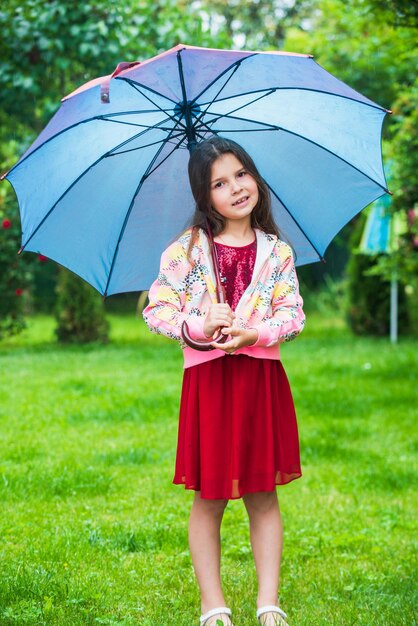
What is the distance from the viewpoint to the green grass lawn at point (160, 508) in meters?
3.04

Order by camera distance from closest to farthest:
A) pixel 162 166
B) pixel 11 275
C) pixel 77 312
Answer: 1. pixel 162 166
2. pixel 11 275
3. pixel 77 312

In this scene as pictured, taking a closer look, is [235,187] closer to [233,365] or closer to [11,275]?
[233,365]

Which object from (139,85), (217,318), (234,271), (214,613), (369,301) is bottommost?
(214,613)

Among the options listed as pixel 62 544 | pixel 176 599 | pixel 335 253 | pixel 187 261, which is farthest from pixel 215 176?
pixel 335 253

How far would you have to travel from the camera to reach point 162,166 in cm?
298

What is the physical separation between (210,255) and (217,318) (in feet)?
0.93

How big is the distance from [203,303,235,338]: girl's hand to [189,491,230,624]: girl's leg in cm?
57

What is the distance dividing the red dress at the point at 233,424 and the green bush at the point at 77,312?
7.88 m

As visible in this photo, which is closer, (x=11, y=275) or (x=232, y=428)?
(x=232, y=428)

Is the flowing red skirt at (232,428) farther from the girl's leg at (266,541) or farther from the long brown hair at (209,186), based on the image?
the long brown hair at (209,186)

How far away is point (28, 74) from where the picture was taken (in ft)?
28.4

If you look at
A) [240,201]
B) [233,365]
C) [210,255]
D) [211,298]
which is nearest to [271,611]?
[233,365]

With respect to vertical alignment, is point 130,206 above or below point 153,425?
above

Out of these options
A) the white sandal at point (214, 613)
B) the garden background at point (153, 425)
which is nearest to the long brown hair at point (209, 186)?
the white sandal at point (214, 613)
